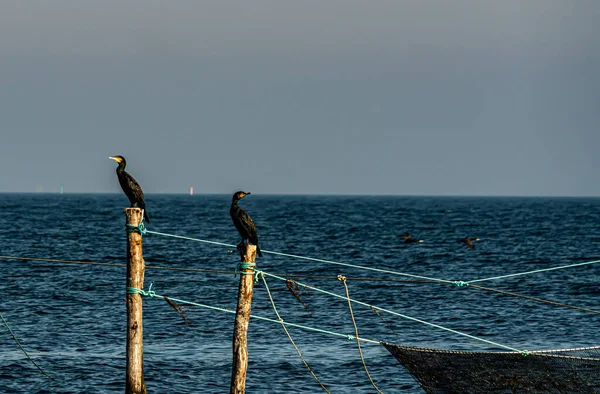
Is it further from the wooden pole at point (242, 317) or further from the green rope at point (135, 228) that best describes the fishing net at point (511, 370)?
the green rope at point (135, 228)

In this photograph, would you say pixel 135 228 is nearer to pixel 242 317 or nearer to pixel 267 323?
pixel 242 317

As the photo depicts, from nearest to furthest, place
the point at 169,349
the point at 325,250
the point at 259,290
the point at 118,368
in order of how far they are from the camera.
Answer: the point at 118,368 < the point at 169,349 < the point at 259,290 < the point at 325,250

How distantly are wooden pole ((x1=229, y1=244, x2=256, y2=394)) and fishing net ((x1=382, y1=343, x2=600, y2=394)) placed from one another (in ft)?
6.99

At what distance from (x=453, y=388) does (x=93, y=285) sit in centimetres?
2423

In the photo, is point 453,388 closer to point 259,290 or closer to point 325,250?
point 259,290

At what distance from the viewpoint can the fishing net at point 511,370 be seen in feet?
44.0

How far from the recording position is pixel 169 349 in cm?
2305

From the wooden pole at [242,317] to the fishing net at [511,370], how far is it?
2.13m

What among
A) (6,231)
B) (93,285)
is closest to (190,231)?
(6,231)

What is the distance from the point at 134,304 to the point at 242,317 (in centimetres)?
159

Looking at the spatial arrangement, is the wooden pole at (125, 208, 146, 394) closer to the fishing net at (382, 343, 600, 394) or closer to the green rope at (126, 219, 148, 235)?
the green rope at (126, 219, 148, 235)

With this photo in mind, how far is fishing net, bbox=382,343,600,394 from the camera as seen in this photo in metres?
13.4

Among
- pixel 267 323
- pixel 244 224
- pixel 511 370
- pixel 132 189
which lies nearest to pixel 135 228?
pixel 244 224

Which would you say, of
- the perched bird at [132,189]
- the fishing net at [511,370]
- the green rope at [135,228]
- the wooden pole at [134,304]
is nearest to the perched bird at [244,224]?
the green rope at [135,228]
